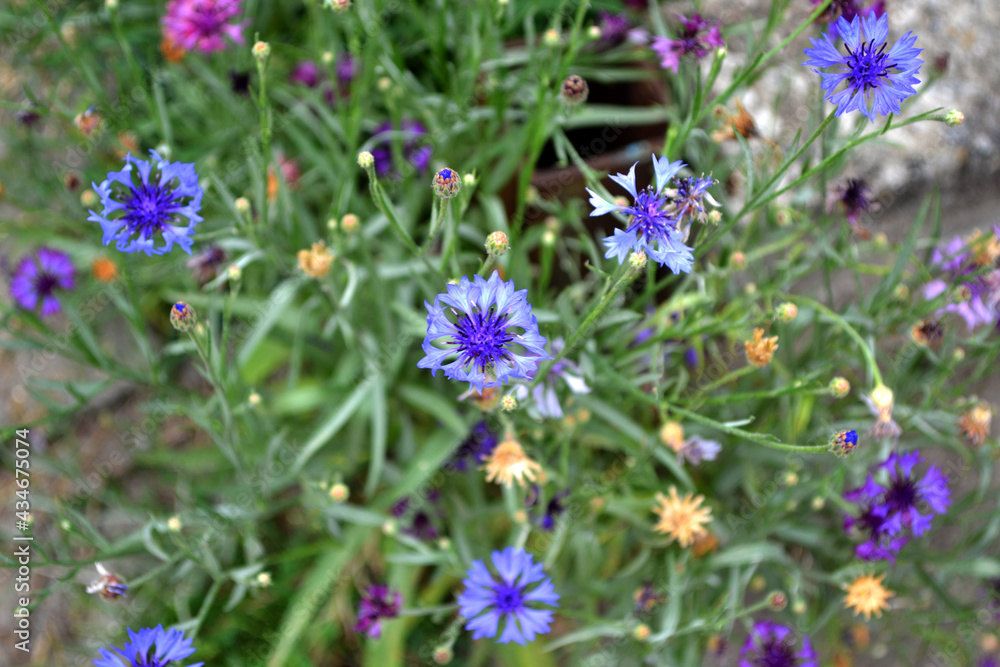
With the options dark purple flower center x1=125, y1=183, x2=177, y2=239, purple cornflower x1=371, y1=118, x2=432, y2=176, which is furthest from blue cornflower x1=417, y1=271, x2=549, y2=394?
purple cornflower x1=371, y1=118, x2=432, y2=176

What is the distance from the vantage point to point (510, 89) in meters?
1.31

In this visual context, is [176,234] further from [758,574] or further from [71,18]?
[758,574]

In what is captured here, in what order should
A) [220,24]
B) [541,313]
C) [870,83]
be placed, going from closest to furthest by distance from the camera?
[870,83]
[541,313]
[220,24]

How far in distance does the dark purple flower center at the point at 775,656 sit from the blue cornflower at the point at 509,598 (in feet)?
1.29

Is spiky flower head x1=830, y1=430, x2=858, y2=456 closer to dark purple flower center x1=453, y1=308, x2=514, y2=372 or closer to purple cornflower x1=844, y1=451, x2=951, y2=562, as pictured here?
purple cornflower x1=844, y1=451, x2=951, y2=562

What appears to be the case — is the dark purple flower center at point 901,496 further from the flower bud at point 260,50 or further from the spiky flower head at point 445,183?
the flower bud at point 260,50

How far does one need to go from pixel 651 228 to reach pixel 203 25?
35.1 inches

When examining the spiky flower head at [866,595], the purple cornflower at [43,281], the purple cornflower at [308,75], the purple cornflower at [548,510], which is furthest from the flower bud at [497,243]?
the purple cornflower at [43,281]

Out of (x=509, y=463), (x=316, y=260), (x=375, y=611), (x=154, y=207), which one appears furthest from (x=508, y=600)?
(x=154, y=207)

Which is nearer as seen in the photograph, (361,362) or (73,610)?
(361,362)

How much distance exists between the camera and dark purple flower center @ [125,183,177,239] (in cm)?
87

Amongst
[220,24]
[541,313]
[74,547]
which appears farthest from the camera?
[74,547]

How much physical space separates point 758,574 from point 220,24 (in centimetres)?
130

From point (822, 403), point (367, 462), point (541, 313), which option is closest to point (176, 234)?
point (541, 313)
